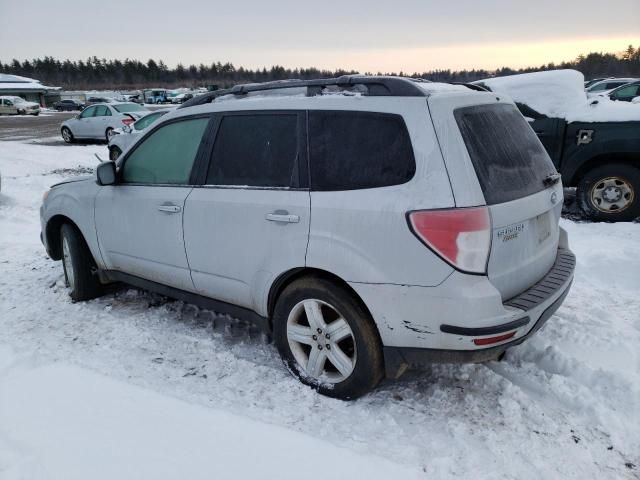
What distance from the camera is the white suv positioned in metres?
2.53

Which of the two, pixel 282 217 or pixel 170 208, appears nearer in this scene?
pixel 282 217

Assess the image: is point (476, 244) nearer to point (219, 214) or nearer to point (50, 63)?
Result: point (219, 214)

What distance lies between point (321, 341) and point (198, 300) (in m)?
1.17

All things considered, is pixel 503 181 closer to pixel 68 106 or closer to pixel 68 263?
pixel 68 263

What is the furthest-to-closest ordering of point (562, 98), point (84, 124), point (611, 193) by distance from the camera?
point (84, 124)
point (562, 98)
point (611, 193)

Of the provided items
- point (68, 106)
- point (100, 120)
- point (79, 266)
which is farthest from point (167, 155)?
point (68, 106)

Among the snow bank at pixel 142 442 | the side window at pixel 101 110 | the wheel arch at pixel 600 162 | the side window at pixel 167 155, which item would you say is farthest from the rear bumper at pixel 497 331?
the side window at pixel 101 110

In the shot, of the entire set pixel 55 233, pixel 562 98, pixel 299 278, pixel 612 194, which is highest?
pixel 562 98

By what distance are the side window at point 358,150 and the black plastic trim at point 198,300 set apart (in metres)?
1.05

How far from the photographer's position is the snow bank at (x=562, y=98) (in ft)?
22.0

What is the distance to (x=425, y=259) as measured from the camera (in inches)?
98.9

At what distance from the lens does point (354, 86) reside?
302 centimetres

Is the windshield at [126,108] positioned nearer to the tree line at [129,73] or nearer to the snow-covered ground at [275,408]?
the snow-covered ground at [275,408]

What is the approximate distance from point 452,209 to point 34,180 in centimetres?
1090
